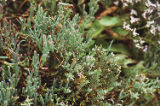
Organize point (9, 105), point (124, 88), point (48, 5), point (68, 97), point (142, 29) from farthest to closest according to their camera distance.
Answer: point (142, 29), point (48, 5), point (124, 88), point (68, 97), point (9, 105)

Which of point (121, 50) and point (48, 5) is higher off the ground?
point (48, 5)

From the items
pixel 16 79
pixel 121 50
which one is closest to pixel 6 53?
pixel 16 79

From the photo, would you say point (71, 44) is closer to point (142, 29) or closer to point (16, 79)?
point (16, 79)

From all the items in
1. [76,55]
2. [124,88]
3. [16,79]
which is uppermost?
[76,55]

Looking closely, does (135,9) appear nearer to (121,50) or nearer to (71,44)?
(121,50)

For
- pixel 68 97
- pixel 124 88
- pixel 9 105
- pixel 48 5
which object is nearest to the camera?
pixel 9 105

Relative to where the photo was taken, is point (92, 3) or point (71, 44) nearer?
point (71, 44)

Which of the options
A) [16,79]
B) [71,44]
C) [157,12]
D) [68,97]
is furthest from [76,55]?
[157,12]
